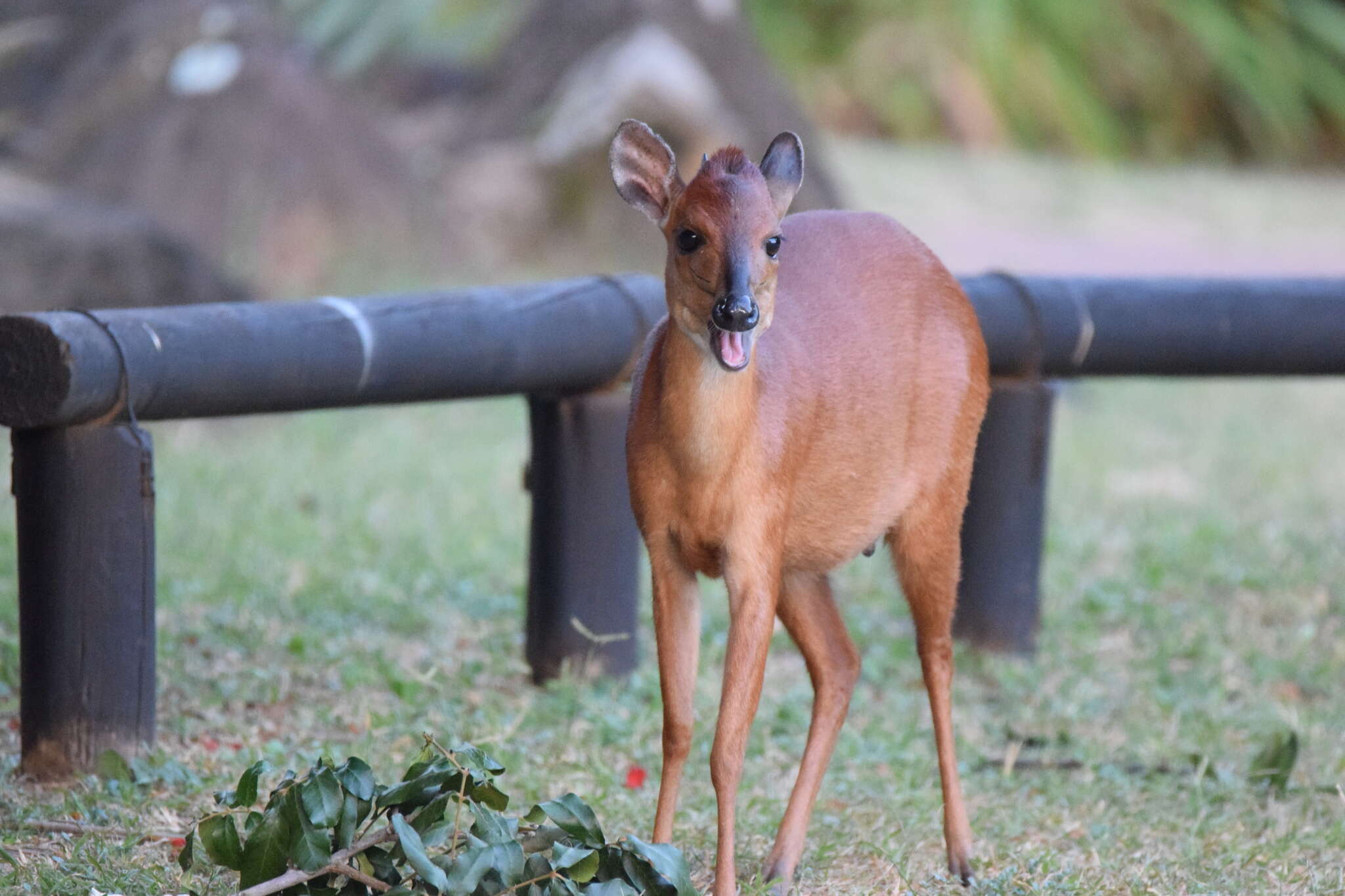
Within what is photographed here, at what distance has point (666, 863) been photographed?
9.93ft

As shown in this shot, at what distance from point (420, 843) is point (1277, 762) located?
238 cm

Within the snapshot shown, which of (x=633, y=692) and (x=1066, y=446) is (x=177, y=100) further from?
(x=633, y=692)

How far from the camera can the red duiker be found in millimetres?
2996

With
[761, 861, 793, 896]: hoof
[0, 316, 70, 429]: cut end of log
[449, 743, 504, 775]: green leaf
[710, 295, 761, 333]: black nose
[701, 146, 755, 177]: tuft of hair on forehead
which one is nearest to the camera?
[710, 295, 761, 333]: black nose

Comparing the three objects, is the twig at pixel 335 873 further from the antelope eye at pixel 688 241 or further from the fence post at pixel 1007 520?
the fence post at pixel 1007 520

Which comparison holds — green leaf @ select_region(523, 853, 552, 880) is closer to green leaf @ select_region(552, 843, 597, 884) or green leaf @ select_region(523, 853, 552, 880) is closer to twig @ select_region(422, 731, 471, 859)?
green leaf @ select_region(552, 843, 597, 884)

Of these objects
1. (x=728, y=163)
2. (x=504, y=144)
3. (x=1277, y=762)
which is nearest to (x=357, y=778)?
(x=728, y=163)

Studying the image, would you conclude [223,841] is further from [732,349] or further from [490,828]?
[732,349]

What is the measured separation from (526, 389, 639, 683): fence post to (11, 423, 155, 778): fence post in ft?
4.13

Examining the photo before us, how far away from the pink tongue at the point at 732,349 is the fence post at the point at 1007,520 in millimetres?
2450

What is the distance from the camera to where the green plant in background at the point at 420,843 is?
2.99 metres

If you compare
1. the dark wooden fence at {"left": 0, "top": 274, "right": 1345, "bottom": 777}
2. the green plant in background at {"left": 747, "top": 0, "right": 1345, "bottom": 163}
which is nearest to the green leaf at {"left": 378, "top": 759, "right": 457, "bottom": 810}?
the dark wooden fence at {"left": 0, "top": 274, "right": 1345, "bottom": 777}

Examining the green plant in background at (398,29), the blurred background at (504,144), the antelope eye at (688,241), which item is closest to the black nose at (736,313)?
the antelope eye at (688,241)

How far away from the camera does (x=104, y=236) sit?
7820 mm
